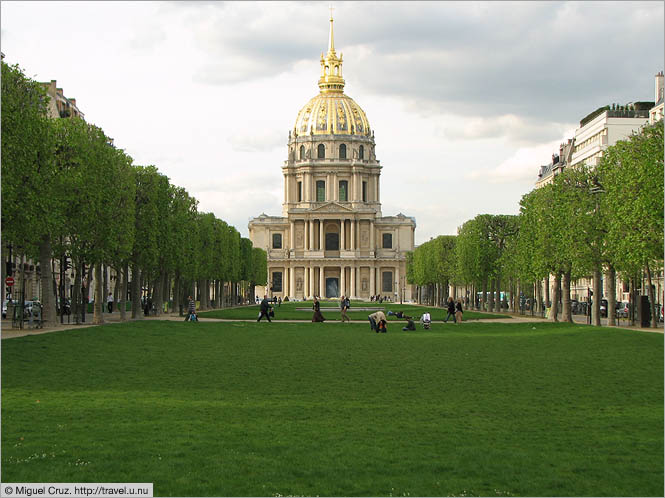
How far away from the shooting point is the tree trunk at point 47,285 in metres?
45.4

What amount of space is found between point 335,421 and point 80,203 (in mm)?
34784

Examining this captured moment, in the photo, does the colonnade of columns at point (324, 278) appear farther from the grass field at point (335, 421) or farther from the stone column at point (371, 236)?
the grass field at point (335, 421)

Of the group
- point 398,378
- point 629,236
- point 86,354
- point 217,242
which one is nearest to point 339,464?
point 398,378

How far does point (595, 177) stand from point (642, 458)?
48.4 meters

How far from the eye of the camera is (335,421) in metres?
17.0

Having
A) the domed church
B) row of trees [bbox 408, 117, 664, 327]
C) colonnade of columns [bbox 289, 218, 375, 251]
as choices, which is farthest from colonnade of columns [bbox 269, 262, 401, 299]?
row of trees [bbox 408, 117, 664, 327]

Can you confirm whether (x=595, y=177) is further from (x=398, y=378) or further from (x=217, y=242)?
(x=217, y=242)

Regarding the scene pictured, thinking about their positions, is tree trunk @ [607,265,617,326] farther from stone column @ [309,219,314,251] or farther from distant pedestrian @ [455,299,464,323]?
stone column @ [309,219,314,251]

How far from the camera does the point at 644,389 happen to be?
22.0 metres

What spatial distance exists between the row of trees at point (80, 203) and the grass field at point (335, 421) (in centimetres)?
948

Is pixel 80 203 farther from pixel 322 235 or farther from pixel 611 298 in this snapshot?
pixel 322 235

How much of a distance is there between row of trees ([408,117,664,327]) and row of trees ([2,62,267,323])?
24.7 metres

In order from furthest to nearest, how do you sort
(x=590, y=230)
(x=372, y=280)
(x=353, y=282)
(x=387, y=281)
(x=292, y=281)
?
(x=387, y=281)
(x=292, y=281)
(x=372, y=280)
(x=353, y=282)
(x=590, y=230)

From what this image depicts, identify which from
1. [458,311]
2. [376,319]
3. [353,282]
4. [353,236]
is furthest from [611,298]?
[353,236]
